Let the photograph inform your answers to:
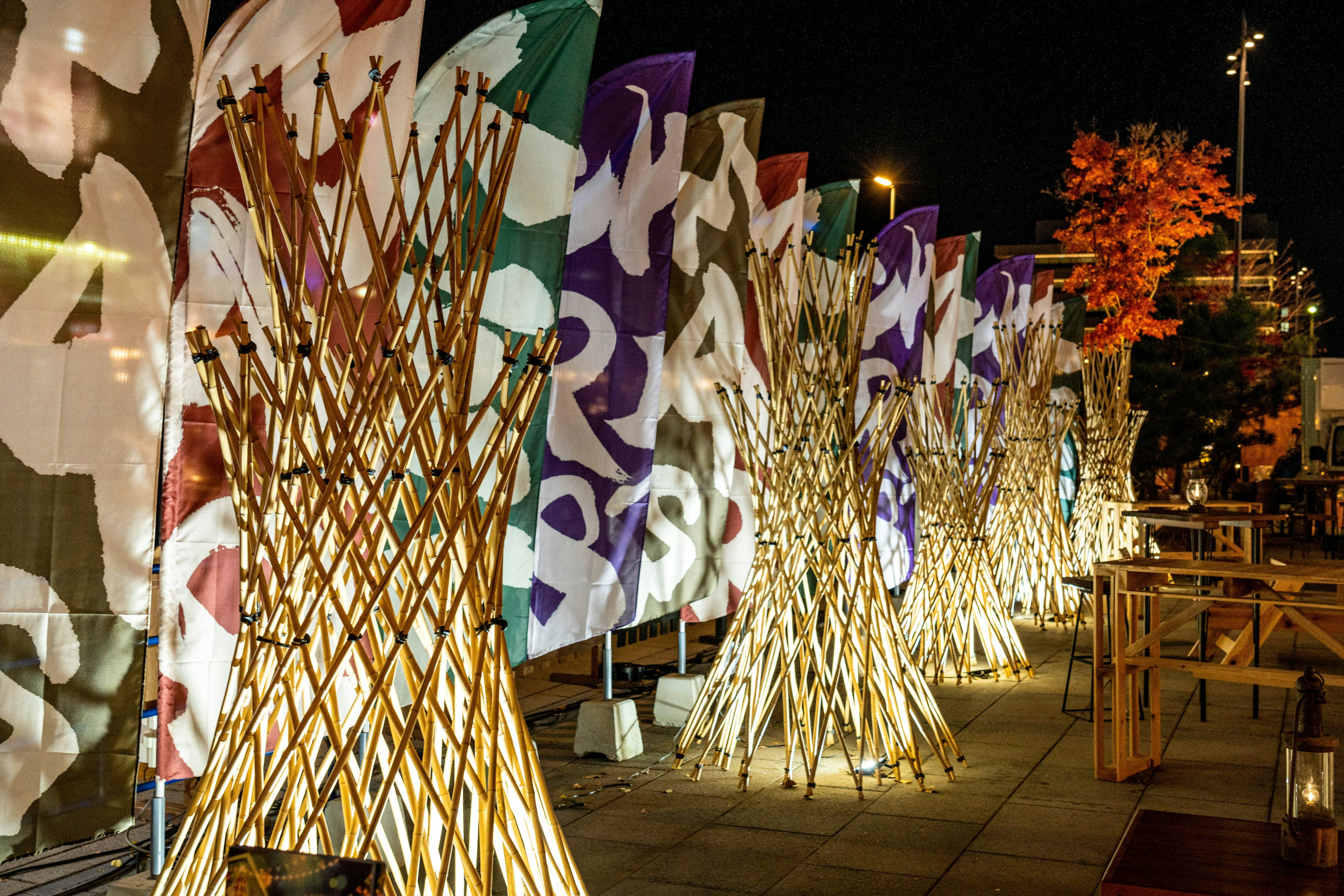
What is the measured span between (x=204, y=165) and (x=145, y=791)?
208 centimetres

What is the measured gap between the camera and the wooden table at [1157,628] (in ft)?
11.7

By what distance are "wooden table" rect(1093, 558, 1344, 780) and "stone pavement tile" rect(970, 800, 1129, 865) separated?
42cm

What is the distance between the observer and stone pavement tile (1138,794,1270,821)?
11.3 feet

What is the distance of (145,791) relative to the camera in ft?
12.1

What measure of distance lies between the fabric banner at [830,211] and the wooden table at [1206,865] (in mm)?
4036

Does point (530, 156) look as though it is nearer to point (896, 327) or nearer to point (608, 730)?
→ point (608, 730)

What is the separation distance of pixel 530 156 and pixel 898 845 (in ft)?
7.03

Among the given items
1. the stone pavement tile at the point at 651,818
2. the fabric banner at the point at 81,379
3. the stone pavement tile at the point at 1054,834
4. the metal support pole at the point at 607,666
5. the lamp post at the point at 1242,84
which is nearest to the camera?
the fabric banner at the point at 81,379

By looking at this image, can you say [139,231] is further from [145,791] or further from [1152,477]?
[1152,477]

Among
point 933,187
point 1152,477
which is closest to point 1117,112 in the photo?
point 933,187

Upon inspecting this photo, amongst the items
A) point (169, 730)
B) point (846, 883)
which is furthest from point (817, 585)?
point (169, 730)

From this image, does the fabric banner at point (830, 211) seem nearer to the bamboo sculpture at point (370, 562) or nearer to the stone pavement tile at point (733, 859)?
the stone pavement tile at point (733, 859)

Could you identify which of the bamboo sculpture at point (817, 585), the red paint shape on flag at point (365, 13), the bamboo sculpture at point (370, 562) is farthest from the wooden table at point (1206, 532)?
the red paint shape on flag at point (365, 13)

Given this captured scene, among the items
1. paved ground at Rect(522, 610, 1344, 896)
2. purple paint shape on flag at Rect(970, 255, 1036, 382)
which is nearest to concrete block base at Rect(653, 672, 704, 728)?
paved ground at Rect(522, 610, 1344, 896)
